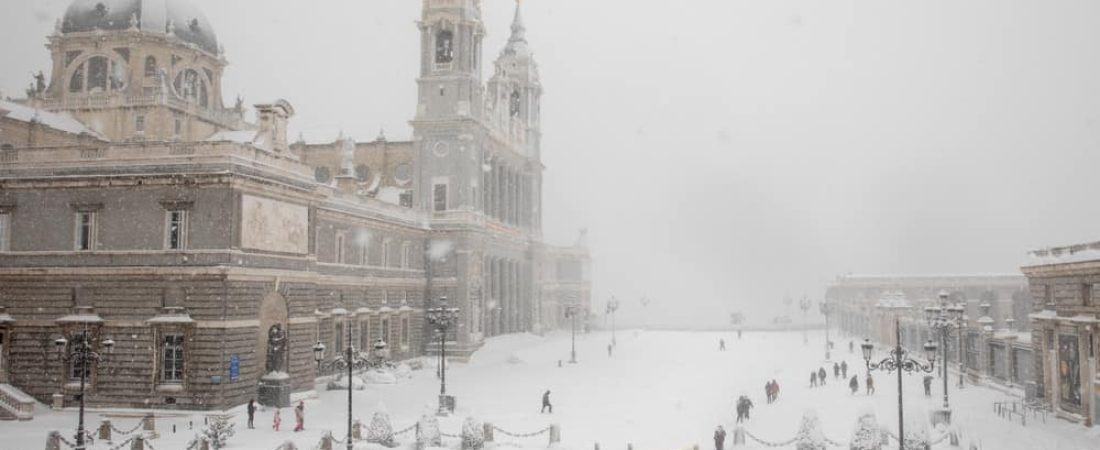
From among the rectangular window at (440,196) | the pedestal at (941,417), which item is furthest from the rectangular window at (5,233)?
the pedestal at (941,417)

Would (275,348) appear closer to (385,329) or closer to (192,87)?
(385,329)

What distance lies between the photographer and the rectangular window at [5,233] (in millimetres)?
35000

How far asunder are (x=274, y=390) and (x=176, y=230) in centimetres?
687

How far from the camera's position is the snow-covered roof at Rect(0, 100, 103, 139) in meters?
48.8

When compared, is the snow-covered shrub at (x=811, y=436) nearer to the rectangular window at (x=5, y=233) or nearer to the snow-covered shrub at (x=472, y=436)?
the snow-covered shrub at (x=472, y=436)

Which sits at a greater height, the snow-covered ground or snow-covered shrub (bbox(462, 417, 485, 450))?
snow-covered shrub (bbox(462, 417, 485, 450))

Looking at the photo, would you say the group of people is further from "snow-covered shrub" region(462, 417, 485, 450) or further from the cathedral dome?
the cathedral dome

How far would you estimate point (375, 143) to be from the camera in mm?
67500

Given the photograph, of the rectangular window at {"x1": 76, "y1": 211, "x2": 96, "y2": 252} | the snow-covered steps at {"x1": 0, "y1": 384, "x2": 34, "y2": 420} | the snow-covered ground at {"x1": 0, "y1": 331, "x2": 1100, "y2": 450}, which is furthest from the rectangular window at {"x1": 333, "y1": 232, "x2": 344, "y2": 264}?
the snow-covered steps at {"x1": 0, "y1": 384, "x2": 34, "y2": 420}

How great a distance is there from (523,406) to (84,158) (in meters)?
19.3

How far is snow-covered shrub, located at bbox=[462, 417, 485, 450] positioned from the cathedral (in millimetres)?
10042

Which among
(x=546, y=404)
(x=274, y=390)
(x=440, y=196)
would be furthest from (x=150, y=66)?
(x=546, y=404)

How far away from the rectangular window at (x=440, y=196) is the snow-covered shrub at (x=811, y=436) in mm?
37569

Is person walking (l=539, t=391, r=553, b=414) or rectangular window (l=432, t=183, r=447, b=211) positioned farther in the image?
rectangular window (l=432, t=183, r=447, b=211)
